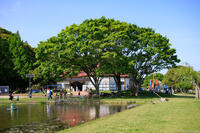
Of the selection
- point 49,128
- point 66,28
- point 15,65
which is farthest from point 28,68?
point 49,128

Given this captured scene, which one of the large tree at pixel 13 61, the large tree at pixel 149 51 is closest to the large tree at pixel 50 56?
the large tree at pixel 149 51

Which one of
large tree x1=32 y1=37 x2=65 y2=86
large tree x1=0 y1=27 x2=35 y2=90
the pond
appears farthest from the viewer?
large tree x1=0 y1=27 x2=35 y2=90

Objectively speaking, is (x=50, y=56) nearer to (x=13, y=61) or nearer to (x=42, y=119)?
(x=13, y=61)

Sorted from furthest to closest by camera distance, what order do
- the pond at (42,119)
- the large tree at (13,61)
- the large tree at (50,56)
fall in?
the large tree at (13,61)
the large tree at (50,56)
the pond at (42,119)

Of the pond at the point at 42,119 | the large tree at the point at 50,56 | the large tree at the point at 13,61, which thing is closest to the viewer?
the pond at the point at 42,119

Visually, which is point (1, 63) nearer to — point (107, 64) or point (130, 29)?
point (107, 64)

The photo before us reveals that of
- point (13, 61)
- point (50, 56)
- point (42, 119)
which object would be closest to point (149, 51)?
point (50, 56)

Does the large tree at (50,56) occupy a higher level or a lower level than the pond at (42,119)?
higher

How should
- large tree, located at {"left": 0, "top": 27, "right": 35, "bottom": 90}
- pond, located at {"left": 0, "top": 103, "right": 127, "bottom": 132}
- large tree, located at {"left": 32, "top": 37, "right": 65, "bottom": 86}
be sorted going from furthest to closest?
large tree, located at {"left": 0, "top": 27, "right": 35, "bottom": 90} → large tree, located at {"left": 32, "top": 37, "right": 65, "bottom": 86} → pond, located at {"left": 0, "top": 103, "right": 127, "bottom": 132}

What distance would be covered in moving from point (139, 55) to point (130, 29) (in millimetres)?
5592

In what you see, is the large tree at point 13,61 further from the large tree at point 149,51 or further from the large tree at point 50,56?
the large tree at point 149,51

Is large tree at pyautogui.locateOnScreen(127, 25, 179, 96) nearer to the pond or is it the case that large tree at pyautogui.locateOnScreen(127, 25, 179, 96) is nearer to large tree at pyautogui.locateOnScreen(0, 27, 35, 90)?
the pond

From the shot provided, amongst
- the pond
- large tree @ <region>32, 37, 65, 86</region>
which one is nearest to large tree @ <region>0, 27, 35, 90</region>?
large tree @ <region>32, 37, 65, 86</region>

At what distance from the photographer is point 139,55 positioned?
45.8 meters
